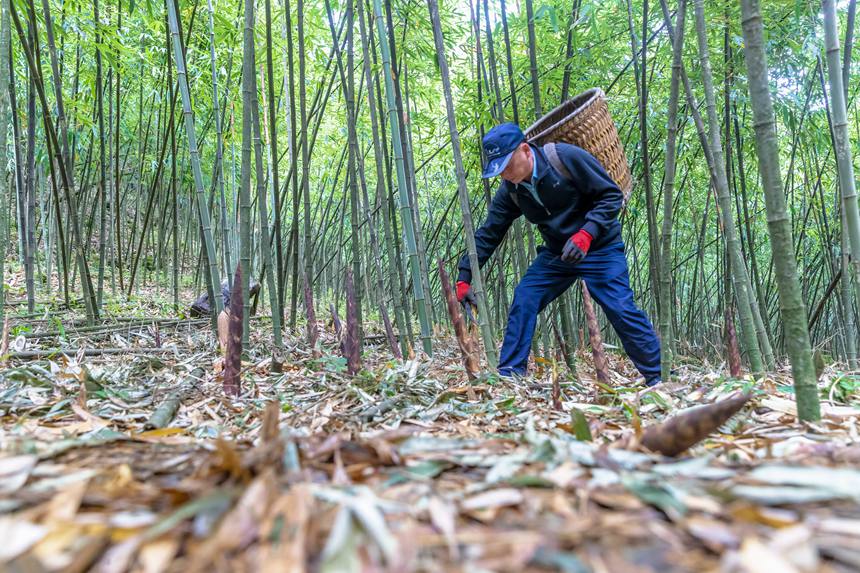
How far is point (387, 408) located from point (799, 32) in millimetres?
3164

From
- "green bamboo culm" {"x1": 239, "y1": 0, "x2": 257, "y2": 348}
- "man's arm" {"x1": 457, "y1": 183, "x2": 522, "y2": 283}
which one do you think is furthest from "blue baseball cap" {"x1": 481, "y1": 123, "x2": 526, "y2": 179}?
"green bamboo culm" {"x1": 239, "y1": 0, "x2": 257, "y2": 348}

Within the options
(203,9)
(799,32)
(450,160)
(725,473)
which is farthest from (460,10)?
(725,473)

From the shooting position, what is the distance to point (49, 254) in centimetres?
473

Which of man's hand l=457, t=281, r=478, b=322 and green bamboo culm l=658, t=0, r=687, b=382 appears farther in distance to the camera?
man's hand l=457, t=281, r=478, b=322

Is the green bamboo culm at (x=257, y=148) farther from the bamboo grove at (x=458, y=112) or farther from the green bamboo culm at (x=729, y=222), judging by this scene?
the green bamboo culm at (x=729, y=222)

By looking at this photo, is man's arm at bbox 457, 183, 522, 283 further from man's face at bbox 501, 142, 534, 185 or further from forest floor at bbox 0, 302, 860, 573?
forest floor at bbox 0, 302, 860, 573

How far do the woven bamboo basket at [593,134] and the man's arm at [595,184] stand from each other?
8 cm

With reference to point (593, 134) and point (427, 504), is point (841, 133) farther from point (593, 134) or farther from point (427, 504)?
point (427, 504)

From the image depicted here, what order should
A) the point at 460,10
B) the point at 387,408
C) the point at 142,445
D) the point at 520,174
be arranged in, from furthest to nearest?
the point at 460,10 → the point at 520,174 → the point at 387,408 → the point at 142,445

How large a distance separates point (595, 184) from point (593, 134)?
0.73 feet

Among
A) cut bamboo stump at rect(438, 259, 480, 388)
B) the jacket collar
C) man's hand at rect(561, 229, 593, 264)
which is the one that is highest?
the jacket collar

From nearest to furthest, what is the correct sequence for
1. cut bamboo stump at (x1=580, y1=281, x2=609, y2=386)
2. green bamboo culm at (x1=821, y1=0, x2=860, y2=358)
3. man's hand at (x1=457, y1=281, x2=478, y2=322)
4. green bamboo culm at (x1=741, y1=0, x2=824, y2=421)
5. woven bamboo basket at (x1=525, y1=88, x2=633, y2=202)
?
green bamboo culm at (x1=741, y1=0, x2=824, y2=421)
green bamboo culm at (x1=821, y1=0, x2=860, y2=358)
cut bamboo stump at (x1=580, y1=281, x2=609, y2=386)
woven bamboo basket at (x1=525, y1=88, x2=633, y2=202)
man's hand at (x1=457, y1=281, x2=478, y2=322)

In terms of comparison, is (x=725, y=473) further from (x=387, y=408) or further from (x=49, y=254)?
(x=49, y=254)

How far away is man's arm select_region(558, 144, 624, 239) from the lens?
2.04 m
